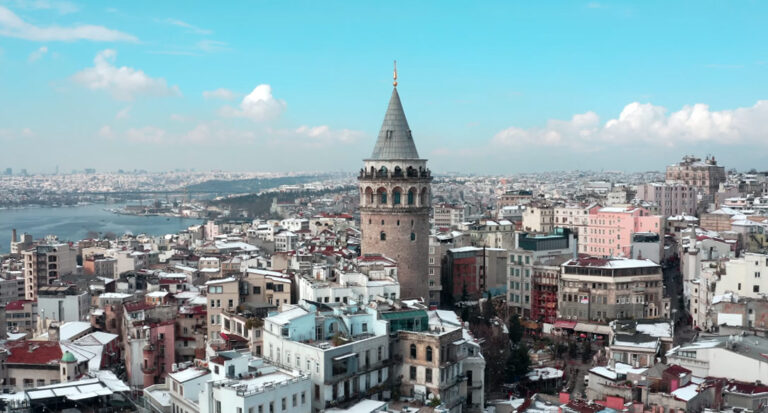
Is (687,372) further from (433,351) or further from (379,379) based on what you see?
(379,379)

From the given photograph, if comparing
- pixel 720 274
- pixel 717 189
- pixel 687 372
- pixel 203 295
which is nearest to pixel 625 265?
pixel 720 274

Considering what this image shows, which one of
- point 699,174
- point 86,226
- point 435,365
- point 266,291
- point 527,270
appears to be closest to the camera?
point 435,365

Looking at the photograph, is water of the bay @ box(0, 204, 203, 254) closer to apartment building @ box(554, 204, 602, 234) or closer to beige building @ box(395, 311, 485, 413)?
apartment building @ box(554, 204, 602, 234)

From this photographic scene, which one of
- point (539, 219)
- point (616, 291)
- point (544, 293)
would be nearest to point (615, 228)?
point (539, 219)

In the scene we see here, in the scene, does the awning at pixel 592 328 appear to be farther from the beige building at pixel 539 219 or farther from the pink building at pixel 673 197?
the pink building at pixel 673 197

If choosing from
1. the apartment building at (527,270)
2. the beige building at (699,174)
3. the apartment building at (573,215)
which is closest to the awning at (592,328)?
the apartment building at (527,270)

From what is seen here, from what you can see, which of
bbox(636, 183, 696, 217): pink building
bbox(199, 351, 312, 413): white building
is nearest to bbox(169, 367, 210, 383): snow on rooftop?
bbox(199, 351, 312, 413): white building

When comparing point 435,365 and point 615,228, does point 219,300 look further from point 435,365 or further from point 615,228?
point 615,228
